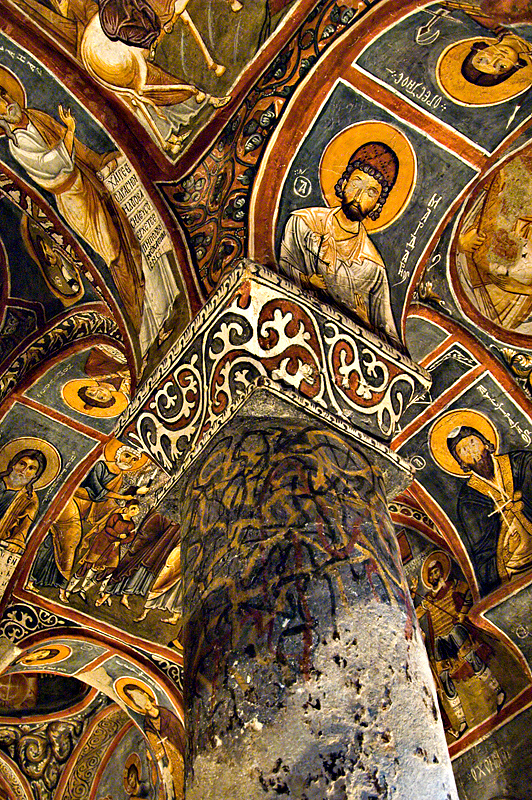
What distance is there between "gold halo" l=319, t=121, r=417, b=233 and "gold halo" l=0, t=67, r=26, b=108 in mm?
1607

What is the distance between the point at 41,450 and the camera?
5.91 metres

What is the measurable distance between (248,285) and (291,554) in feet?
3.99

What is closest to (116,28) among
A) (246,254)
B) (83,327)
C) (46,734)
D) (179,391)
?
(246,254)

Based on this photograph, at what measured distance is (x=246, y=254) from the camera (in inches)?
→ 136

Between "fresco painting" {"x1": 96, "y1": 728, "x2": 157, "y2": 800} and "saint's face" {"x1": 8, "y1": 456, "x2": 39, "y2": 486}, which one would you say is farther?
"fresco painting" {"x1": 96, "y1": 728, "x2": 157, "y2": 800}

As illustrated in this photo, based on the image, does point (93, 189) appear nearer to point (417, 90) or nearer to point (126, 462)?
point (417, 90)

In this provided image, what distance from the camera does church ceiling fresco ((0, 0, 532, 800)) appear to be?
3443 millimetres

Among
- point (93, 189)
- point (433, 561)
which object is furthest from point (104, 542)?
point (93, 189)

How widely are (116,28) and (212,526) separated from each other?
257cm

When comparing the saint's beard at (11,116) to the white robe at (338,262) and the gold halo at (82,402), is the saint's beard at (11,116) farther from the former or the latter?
the gold halo at (82,402)

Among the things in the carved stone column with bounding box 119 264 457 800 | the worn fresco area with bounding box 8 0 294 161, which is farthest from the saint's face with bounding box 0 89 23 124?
the carved stone column with bounding box 119 264 457 800

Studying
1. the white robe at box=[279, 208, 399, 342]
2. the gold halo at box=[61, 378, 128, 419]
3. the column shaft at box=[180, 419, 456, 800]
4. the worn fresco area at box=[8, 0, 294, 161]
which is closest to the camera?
the column shaft at box=[180, 419, 456, 800]

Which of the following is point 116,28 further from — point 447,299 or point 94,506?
point 94,506

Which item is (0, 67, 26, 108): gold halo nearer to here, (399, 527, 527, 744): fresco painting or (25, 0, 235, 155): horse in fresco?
(25, 0, 235, 155): horse in fresco
